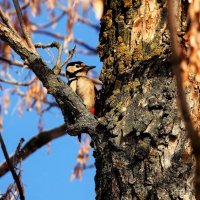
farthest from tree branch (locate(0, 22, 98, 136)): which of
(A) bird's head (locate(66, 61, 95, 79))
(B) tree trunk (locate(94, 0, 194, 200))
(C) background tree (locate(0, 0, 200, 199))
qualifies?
(A) bird's head (locate(66, 61, 95, 79))

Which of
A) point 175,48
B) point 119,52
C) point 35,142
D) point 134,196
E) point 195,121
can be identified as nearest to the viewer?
point 175,48

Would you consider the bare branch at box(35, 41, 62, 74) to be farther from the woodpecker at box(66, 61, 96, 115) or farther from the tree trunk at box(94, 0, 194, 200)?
the woodpecker at box(66, 61, 96, 115)

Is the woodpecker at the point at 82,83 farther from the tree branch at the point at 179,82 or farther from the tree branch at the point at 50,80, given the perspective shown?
the tree branch at the point at 179,82

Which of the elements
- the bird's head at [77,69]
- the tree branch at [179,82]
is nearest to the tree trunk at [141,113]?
the tree branch at [179,82]

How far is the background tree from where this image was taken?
2.00 meters

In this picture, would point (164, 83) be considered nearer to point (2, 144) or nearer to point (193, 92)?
point (193, 92)

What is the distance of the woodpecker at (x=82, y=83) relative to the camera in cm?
323

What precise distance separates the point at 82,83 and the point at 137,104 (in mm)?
1462

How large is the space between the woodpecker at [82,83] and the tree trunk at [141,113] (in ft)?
2.37

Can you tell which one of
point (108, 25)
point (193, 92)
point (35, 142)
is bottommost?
point (193, 92)

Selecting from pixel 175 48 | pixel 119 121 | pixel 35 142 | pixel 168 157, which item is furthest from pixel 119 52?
pixel 35 142

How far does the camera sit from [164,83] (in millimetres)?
2184

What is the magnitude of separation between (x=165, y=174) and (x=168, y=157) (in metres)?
0.08

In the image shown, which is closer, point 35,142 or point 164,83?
point 164,83
